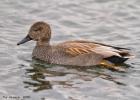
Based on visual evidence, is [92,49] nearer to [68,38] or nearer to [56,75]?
[56,75]

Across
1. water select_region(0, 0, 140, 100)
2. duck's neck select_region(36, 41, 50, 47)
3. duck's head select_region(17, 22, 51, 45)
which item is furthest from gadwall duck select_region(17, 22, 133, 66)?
water select_region(0, 0, 140, 100)

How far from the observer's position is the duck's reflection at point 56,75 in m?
12.6

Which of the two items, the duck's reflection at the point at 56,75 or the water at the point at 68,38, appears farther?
the duck's reflection at the point at 56,75

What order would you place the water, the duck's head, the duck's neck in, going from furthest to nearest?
the duck's neck
the duck's head
the water

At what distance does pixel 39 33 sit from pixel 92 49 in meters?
1.34

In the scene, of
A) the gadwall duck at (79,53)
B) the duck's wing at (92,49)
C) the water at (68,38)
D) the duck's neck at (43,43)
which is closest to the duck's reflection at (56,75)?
the water at (68,38)

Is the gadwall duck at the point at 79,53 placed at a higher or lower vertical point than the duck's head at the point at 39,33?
lower

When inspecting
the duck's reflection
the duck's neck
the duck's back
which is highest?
the duck's neck

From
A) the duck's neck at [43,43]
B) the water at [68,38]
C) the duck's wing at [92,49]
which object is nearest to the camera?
the water at [68,38]

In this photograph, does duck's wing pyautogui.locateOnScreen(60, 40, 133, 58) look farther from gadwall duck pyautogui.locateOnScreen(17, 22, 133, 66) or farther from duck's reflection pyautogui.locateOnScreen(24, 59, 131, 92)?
duck's reflection pyautogui.locateOnScreen(24, 59, 131, 92)

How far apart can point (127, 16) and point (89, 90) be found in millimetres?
5352

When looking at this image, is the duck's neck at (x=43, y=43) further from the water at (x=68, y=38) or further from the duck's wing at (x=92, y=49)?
the duck's wing at (x=92, y=49)

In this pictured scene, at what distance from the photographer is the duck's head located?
47.2 feet

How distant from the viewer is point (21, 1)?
701 inches
